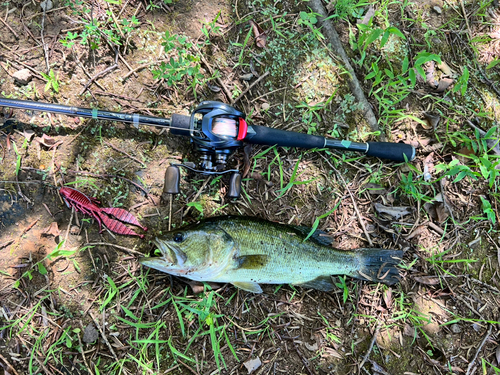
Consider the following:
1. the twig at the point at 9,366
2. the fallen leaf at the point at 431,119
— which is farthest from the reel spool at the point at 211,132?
the fallen leaf at the point at 431,119

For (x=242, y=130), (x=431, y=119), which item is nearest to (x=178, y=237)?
(x=242, y=130)

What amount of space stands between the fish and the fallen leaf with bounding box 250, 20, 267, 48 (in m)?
2.29

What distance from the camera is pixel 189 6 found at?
12.5ft

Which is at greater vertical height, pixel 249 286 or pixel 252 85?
pixel 252 85

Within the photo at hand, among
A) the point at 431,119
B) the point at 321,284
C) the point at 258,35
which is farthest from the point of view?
the point at 431,119

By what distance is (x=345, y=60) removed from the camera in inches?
161

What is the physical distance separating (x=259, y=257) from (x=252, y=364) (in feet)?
4.35

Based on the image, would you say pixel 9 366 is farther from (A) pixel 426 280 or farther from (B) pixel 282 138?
(A) pixel 426 280

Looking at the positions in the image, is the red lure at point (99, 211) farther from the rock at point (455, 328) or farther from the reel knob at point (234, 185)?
the rock at point (455, 328)

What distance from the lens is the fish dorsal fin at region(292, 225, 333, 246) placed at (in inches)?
144

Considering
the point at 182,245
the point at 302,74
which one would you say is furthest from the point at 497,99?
the point at 182,245

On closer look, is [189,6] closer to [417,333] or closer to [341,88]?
[341,88]

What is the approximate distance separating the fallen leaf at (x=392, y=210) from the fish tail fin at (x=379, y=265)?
480 millimetres

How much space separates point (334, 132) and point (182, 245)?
2.40 m
